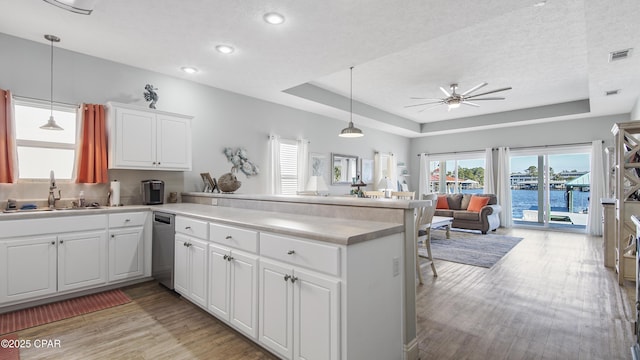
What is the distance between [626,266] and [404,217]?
3416 millimetres

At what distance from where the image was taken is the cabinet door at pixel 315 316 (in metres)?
1.61

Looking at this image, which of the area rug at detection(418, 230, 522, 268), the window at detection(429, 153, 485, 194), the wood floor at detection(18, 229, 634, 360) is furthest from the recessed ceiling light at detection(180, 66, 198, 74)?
the window at detection(429, 153, 485, 194)

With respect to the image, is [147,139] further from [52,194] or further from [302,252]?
[302,252]

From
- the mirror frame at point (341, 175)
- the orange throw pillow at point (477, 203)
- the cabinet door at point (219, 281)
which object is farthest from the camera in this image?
the orange throw pillow at point (477, 203)

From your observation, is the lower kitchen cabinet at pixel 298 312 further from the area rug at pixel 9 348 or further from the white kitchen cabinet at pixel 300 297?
the area rug at pixel 9 348

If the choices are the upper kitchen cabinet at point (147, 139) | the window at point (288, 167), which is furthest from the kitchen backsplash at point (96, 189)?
the window at point (288, 167)

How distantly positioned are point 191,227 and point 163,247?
773 mm

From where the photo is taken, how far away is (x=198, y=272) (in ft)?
8.89

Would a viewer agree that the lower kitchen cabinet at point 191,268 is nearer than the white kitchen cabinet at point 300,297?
No

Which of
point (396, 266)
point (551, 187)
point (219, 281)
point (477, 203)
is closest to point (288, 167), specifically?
point (219, 281)

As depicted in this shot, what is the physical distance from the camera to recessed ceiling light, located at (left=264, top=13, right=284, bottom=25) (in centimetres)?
271

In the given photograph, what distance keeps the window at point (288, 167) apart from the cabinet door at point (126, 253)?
2782 mm

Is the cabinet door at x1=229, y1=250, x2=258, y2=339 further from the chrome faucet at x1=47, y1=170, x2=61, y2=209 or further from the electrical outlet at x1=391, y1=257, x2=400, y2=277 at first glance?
the chrome faucet at x1=47, y1=170, x2=61, y2=209

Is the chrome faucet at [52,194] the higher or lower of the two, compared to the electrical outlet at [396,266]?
higher
